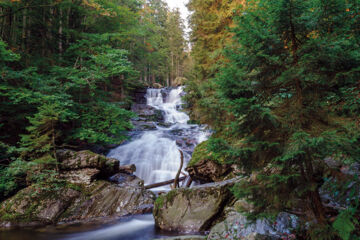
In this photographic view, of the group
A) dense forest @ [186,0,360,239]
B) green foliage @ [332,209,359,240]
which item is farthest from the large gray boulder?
green foliage @ [332,209,359,240]

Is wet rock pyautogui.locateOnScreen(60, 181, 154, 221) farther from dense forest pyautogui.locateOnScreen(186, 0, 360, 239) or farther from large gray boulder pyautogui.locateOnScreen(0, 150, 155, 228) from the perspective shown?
dense forest pyautogui.locateOnScreen(186, 0, 360, 239)

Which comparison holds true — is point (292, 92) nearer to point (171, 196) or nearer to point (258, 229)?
point (258, 229)

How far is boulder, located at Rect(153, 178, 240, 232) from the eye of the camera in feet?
17.1

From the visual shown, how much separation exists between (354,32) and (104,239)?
7.15m

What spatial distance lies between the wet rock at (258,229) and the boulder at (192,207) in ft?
4.08

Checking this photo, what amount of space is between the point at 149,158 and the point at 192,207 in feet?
25.1

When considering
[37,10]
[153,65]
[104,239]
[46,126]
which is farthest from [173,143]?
[153,65]

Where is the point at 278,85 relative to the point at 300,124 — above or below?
above

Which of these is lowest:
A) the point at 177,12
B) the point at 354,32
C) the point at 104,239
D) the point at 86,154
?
the point at 104,239

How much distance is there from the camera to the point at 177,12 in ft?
152

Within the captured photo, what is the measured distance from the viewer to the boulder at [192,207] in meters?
5.21

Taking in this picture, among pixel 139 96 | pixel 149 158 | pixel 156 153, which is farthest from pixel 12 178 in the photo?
pixel 139 96

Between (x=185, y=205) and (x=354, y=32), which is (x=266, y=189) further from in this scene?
(x=185, y=205)

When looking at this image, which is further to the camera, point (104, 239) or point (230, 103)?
point (104, 239)
